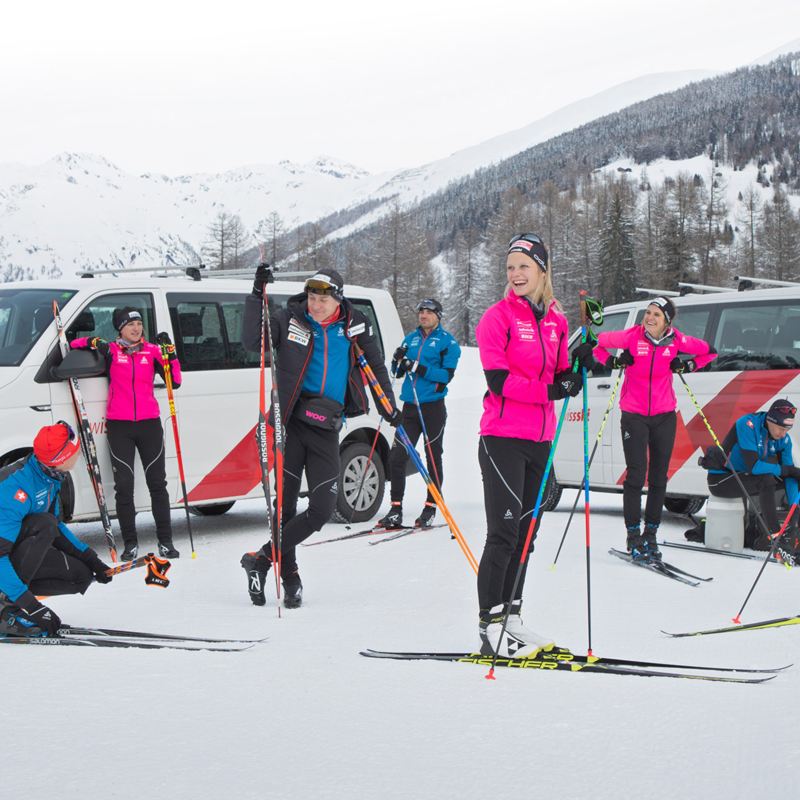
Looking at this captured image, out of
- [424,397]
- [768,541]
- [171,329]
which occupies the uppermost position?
[171,329]

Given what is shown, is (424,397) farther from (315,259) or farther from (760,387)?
(315,259)

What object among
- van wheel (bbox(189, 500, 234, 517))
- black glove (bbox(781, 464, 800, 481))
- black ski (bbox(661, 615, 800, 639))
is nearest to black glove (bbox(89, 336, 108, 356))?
van wheel (bbox(189, 500, 234, 517))

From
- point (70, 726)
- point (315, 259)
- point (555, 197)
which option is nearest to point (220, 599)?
point (70, 726)

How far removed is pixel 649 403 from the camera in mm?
6898

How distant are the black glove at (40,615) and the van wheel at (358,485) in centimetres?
419

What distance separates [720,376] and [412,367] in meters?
2.77

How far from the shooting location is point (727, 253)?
93250 millimetres

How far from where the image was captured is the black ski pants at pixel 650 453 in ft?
22.7

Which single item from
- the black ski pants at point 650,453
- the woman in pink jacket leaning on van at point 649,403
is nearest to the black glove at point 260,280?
the woman in pink jacket leaning on van at point 649,403

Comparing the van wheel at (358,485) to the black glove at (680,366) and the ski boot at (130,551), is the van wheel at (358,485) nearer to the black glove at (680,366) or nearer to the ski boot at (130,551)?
the ski boot at (130,551)

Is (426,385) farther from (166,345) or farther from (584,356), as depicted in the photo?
(584,356)

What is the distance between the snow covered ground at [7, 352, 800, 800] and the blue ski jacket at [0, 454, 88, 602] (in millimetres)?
328

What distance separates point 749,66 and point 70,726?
217m

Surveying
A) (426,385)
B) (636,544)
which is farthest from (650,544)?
(426,385)
